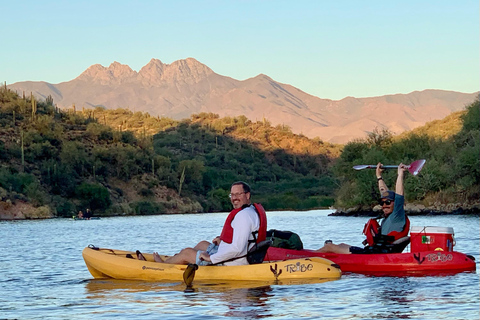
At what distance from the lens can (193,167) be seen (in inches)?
3287

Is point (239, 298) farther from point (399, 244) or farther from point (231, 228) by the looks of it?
point (399, 244)

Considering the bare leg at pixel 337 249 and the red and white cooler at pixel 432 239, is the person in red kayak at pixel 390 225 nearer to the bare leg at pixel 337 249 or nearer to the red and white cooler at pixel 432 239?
the bare leg at pixel 337 249

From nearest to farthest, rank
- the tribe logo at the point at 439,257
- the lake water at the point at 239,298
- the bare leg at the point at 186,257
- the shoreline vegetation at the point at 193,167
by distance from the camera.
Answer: the lake water at the point at 239,298 → the bare leg at the point at 186,257 → the tribe logo at the point at 439,257 → the shoreline vegetation at the point at 193,167

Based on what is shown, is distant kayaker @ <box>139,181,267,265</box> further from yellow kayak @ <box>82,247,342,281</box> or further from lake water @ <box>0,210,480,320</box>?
lake water @ <box>0,210,480,320</box>

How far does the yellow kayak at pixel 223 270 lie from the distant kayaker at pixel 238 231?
0.64 ft

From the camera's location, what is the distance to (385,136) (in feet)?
211

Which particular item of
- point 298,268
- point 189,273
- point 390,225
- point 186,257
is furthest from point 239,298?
point 390,225

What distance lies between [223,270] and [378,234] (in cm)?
344

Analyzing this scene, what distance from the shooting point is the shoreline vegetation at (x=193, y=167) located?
52531 mm

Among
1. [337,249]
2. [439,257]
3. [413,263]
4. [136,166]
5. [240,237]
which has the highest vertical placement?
[136,166]

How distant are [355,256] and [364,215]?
40885 millimetres

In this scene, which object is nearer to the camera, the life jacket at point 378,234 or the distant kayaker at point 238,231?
the distant kayaker at point 238,231

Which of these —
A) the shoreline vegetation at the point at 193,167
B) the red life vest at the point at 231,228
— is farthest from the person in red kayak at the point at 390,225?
the shoreline vegetation at the point at 193,167

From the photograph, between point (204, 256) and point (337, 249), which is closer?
point (204, 256)
